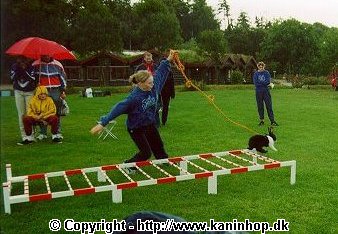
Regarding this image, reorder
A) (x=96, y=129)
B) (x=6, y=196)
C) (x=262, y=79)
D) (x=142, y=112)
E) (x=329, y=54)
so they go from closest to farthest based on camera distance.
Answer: (x=6, y=196)
(x=96, y=129)
(x=142, y=112)
(x=262, y=79)
(x=329, y=54)

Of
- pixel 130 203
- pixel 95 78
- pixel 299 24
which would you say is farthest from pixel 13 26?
pixel 299 24

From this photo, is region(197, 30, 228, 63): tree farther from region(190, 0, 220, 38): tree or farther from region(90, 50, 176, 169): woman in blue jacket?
region(90, 50, 176, 169): woman in blue jacket

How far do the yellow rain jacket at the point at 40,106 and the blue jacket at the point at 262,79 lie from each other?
6.42 m

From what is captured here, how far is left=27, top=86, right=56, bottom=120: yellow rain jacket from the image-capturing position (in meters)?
9.96

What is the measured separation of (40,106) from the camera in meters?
10.0

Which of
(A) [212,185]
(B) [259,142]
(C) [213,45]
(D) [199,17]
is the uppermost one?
(D) [199,17]

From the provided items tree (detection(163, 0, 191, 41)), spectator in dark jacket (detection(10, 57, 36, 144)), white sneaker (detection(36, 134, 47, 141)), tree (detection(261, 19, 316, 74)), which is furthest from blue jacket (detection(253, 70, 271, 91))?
tree (detection(163, 0, 191, 41))

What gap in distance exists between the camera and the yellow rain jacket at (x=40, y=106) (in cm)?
996

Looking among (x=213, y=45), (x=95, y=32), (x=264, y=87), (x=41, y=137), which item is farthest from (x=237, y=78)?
(x=41, y=137)

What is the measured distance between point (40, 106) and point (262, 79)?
6.75m

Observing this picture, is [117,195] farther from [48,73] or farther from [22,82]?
[22,82]

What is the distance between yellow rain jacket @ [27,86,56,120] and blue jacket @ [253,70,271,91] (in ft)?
21.1

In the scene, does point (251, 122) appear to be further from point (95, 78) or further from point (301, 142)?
point (95, 78)

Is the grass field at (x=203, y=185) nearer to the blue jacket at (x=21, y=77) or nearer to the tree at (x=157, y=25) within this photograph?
the blue jacket at (x=21, y=77)
